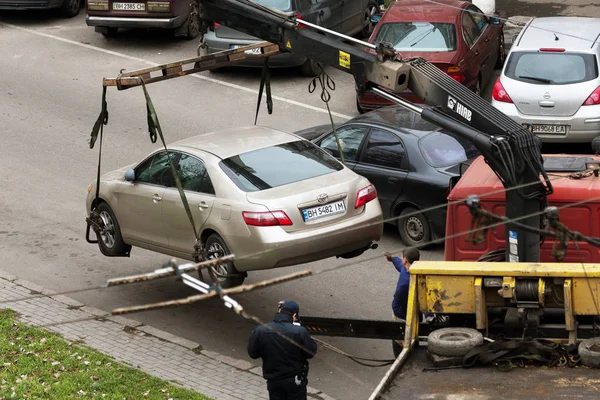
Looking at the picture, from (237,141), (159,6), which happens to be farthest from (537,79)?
(159,6)

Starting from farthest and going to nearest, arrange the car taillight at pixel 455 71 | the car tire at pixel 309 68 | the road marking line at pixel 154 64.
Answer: the car tire at pixel 309 68 < the road marking line at pixel 154 64 < the car taillight at pixel 455 71

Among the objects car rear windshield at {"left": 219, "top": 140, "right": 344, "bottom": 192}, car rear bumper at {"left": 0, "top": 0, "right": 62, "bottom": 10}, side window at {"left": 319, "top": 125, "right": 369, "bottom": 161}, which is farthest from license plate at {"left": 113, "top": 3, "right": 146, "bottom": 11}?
car rear windshield at {"left": 219, "top": 140, "right": 344, "bottom": 192}

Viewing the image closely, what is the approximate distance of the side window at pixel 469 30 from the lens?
60.0ft

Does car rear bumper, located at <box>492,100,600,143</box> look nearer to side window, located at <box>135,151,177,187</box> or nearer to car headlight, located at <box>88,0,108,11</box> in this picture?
side window, located at <box>135,151,177,187</box>

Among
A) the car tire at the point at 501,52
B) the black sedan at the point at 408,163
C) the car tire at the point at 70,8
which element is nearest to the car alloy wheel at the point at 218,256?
the black sedan at the point at 408,163

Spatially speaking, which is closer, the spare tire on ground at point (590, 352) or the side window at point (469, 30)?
the spare tire on ground at point (590, 352)

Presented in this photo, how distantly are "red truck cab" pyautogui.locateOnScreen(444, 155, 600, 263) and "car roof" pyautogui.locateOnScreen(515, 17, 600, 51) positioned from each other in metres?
6.01

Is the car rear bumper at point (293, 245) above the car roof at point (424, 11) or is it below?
below

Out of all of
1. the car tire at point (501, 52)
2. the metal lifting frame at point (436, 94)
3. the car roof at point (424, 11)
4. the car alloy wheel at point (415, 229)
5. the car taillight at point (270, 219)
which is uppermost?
the metal lifting frame at point (436, 94)

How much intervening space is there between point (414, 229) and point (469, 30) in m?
6.24

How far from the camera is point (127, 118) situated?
1858 cm

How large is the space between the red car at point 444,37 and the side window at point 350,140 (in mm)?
3096

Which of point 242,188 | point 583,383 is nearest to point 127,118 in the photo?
point 242,188

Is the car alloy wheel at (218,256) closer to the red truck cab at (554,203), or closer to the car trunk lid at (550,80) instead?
→ the red truck cab at (554,203)
